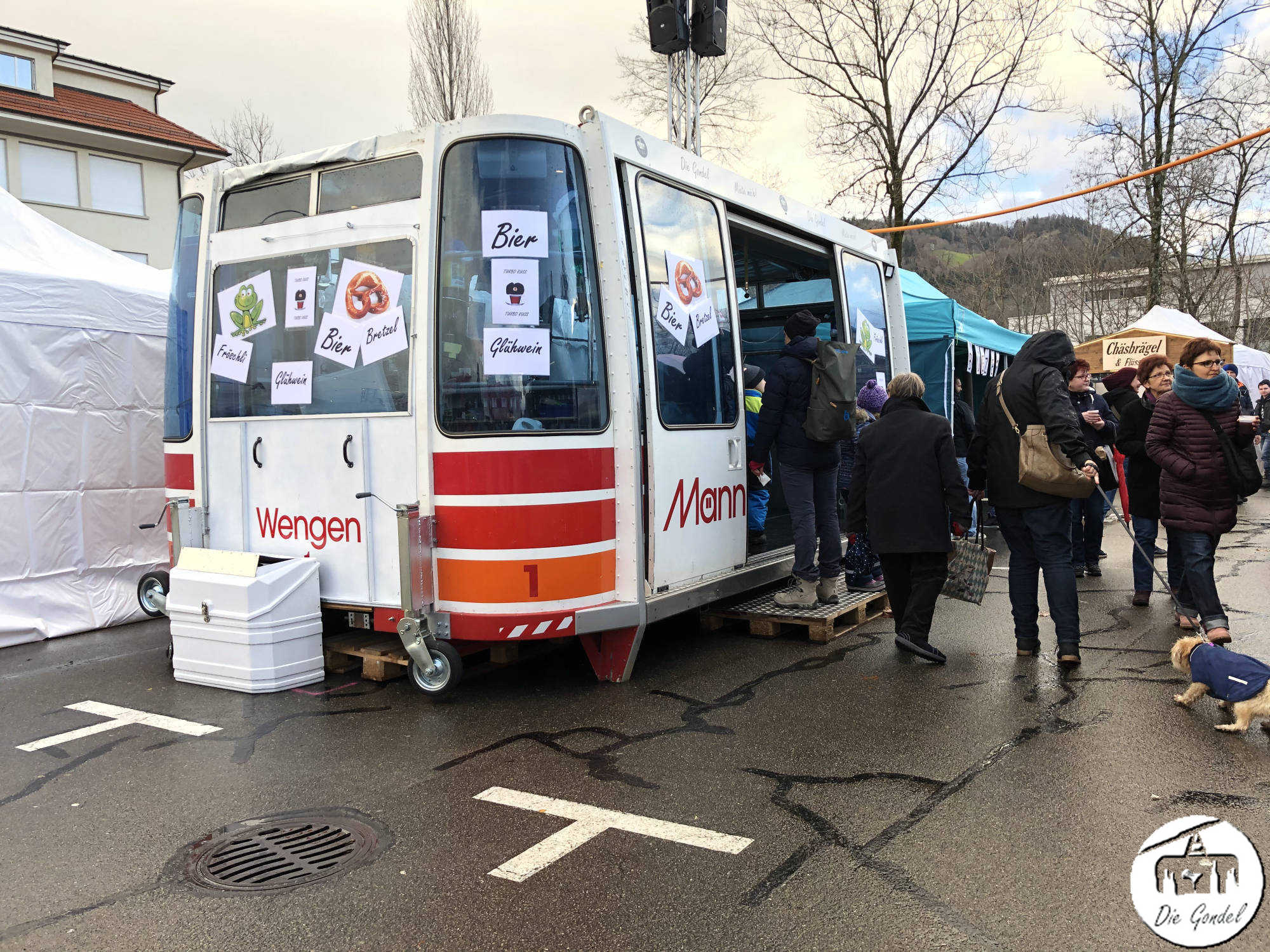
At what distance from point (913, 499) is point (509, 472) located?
7.97 ft

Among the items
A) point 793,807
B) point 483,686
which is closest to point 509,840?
point 793,807

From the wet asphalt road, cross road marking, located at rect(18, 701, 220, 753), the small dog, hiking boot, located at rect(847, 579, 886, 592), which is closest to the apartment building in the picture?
the wet asphalt road

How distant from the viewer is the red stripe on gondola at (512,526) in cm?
496

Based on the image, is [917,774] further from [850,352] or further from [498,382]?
[850,352]

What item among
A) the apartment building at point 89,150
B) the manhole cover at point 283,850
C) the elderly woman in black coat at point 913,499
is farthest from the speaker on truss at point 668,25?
the apartment building at point 89,150

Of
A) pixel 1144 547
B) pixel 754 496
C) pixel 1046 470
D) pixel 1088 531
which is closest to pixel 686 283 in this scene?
pixel 754 496

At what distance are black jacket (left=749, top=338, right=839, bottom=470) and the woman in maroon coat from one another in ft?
6.53

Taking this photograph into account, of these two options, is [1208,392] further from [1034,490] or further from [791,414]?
[791,414]

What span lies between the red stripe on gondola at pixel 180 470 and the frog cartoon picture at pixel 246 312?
0.85 meters

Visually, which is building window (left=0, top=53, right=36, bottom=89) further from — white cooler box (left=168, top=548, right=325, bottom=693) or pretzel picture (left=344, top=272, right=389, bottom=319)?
pretzel picture (left=344, top=272, right=389, bottom=319)

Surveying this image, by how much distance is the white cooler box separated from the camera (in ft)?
17.5

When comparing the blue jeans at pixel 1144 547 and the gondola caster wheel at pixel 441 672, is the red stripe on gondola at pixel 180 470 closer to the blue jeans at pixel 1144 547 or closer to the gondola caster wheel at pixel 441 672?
the gondola caster wheel at pixel 441 672

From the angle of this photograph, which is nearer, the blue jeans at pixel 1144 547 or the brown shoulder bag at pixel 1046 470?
the brown shoulder bag at pixel 1046 470

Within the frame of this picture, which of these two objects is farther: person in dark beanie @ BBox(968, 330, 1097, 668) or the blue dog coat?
person in dark beanie @ BBox(968, 330, 1097, 668)
